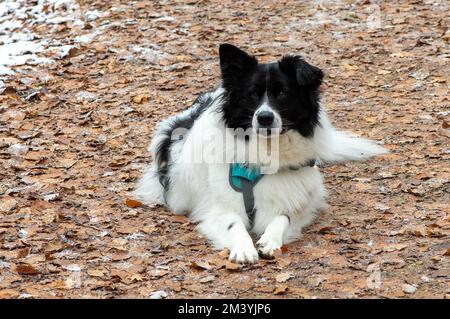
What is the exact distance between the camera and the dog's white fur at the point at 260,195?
537cm

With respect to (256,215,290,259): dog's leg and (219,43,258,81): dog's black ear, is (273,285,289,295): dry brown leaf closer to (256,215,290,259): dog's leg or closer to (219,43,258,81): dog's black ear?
(256,215,290,259): dog's leg

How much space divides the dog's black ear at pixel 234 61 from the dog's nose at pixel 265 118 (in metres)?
0.46

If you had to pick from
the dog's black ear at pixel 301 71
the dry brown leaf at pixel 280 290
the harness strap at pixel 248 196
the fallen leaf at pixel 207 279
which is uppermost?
the dog's black ear at pixel 301 71

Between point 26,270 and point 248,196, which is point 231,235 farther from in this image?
point 26,270

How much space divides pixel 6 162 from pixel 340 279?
401 cm

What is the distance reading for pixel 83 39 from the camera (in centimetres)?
1108

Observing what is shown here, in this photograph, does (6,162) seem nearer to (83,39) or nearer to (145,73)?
(145,73)

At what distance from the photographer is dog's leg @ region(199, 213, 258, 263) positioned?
502 cm

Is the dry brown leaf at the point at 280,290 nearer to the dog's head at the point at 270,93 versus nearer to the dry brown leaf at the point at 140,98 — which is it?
the dog's head at the point at 270,93

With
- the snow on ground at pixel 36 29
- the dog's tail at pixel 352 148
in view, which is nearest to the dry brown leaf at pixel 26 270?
the dog's tail at pixel 352 148

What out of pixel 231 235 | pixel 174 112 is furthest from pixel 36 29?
pixel 231 235

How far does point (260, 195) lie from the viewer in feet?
18.3

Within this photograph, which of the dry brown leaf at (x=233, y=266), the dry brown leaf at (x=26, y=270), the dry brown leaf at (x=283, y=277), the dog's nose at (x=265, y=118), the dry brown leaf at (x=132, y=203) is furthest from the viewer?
the dry brown leaf at (x=132, y=203)

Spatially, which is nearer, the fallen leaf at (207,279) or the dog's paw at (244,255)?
the fallen leaf at (207,279)
